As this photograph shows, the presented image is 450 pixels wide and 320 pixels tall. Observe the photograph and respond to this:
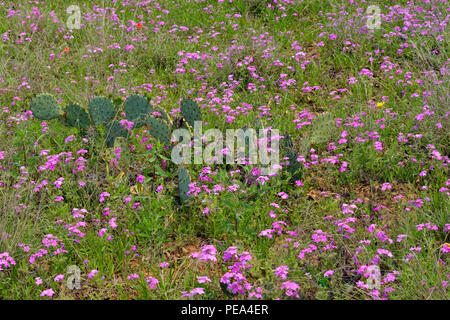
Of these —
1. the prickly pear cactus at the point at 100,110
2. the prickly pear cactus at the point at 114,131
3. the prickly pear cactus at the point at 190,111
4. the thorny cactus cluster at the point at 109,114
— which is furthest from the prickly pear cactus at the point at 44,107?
the prickly pear cactus at the point at 190,111

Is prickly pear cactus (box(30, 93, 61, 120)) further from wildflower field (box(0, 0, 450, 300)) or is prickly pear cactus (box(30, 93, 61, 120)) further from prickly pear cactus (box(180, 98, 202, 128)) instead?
prickly pear cactus (box(180, 98, 202, 128))

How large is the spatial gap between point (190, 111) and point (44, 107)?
1.37 m

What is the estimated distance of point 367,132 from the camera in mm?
4359

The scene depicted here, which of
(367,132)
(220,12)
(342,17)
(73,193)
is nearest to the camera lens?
(73,193)

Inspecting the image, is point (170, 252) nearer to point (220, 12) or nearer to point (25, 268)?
point (25, 268)

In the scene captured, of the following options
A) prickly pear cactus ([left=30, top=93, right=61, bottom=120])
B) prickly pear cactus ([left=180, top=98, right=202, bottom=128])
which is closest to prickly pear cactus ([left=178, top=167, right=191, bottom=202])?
prickly pear cactus ([left=180, top=98, right=202, bottom=128])

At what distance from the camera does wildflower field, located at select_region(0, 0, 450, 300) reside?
3.24 meters

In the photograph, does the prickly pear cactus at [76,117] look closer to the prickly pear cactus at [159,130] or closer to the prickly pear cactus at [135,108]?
the prickly pear cactus at [135,108]

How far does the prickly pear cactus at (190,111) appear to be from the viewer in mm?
4414

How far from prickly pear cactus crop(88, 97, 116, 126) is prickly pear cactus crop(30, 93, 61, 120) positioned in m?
0.33

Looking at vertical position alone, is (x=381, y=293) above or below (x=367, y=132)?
below

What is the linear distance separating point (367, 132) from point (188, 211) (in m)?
1.83

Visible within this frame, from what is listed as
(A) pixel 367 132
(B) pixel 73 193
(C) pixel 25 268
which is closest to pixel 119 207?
(B) pixel 73 193

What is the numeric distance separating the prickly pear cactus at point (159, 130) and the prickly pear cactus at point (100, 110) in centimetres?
47
